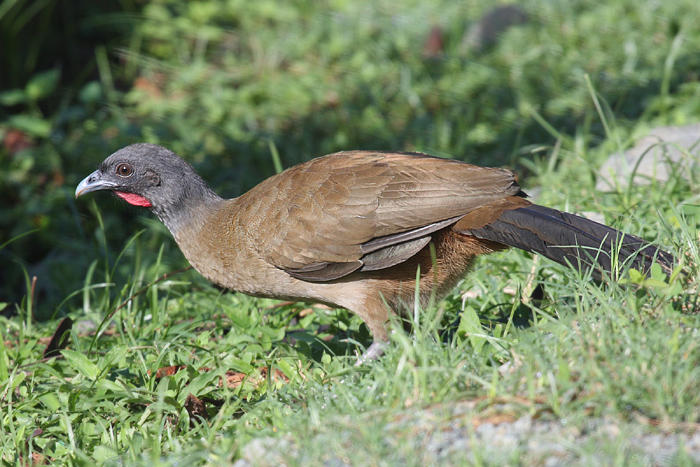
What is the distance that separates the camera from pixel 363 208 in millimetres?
3664

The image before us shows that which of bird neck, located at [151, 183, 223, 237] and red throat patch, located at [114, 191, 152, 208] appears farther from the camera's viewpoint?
red throat patch, located at [114, 191, 152, 208]

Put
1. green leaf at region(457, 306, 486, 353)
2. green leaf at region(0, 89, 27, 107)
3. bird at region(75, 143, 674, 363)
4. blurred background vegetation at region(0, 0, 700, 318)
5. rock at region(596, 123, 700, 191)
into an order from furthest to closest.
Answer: green leaf at region(0, 89, 27, 107), blurred background vegetation at region(0, 0, 700, 318), rock at region(596, 123, 700, 191), bird at region(75, 143, 674, 363), green leaf at region(457, 306, 486, 353)

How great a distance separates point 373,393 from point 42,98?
5990 millimetres

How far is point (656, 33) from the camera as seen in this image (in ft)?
25.1

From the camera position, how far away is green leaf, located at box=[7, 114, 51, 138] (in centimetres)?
700

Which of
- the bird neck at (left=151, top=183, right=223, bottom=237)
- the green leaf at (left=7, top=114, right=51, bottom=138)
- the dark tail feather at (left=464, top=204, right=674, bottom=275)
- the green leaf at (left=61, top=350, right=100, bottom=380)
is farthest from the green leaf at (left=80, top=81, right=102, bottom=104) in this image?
the dark tail feather at (left=464, top=204, right=674, bottom=275)

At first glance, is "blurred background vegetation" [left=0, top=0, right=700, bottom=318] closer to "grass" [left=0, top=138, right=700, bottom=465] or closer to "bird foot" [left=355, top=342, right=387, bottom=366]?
"grass" [left=0, top=138, right=700, bottom=465]

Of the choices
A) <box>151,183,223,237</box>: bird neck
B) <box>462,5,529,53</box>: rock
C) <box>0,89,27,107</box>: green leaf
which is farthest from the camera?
<box>462,5,529,53</box>: rock

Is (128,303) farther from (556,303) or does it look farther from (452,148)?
(452,148)

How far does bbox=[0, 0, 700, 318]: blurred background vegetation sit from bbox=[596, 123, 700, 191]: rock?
574 mm

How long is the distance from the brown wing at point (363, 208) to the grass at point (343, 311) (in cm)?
36

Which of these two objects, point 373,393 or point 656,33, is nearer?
point 373,393

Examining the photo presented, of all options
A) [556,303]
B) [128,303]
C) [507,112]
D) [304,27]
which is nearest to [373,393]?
[556,303]

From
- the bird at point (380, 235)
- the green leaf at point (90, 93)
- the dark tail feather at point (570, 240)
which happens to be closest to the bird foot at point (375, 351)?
the bird at point (380, 235)
